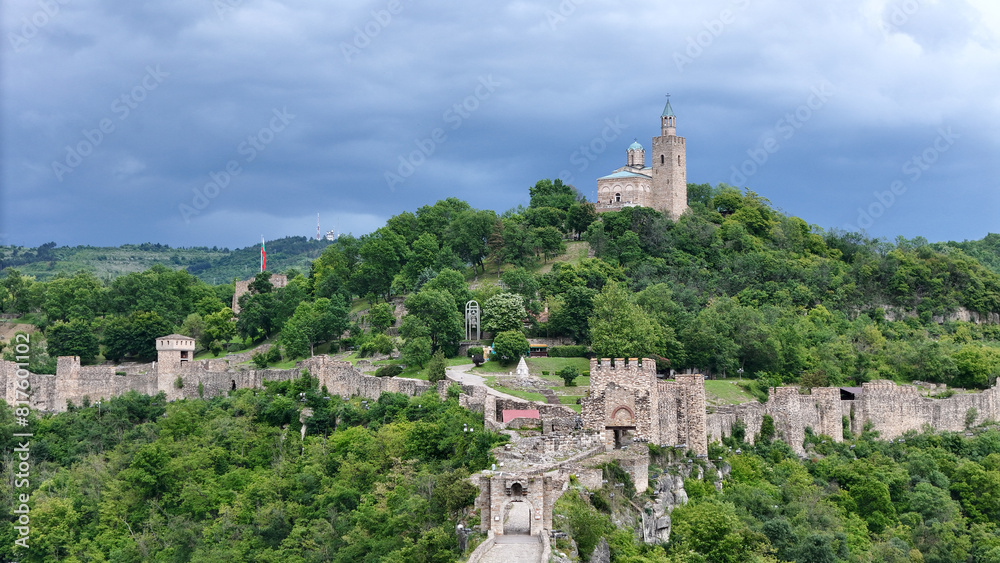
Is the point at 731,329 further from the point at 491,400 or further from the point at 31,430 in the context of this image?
the point at 31,430

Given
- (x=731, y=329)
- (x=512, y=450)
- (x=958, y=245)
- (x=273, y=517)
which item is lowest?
(x=273, y=517)

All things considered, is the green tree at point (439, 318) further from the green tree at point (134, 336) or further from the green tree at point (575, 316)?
the green tree at point (134, 336)

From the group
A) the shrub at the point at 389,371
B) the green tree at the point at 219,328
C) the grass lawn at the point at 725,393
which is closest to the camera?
the grass lawn at the point at 725,393

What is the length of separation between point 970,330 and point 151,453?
51213 millimetres

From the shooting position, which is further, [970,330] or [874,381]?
[970,330]

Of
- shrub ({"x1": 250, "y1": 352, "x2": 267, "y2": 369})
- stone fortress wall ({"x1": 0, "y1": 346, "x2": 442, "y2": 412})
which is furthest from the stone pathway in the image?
shrub ({"x1": 250, "y1": 352, "x2": 267, "y2": 369})

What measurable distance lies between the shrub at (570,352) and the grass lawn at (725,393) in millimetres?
6911

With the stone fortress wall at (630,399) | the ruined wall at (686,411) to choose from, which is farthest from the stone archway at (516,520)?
the ruined wall at (686,411)

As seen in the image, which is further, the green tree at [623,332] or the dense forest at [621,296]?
the dense forest at [621,296]

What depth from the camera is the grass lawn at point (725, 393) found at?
51781 mm

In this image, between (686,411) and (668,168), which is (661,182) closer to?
(668,168)

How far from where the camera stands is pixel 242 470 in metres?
48.1

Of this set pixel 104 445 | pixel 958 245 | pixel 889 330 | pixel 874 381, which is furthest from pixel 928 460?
pixel 958 245

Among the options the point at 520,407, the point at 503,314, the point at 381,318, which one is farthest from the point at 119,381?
the point at 520,407
